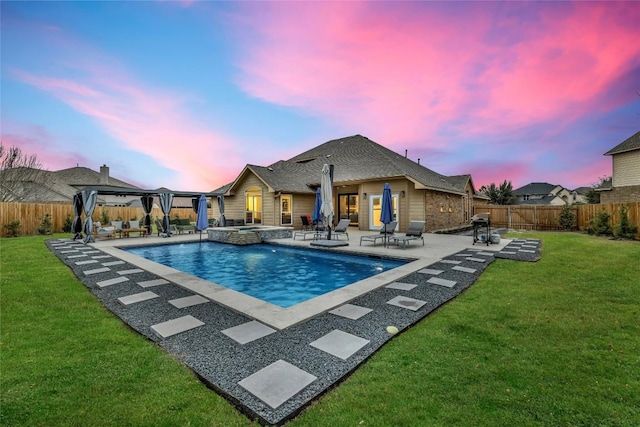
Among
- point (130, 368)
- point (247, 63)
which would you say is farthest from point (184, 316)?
point (247, 63)

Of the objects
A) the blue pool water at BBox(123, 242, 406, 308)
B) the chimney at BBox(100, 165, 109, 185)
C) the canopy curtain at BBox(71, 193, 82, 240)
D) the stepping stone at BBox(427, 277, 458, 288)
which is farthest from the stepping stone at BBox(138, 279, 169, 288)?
the chimney at BBox(100, 165, 109, 185)

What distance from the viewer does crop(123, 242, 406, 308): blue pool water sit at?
22.1 ft

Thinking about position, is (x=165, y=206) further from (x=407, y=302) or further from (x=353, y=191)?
(x=407, y=302)

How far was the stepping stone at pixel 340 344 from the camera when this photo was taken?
3055mm

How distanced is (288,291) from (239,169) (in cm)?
1662

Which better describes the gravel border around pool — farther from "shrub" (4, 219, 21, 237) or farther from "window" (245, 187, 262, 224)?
"shrub" (4, 219, 21, 237)

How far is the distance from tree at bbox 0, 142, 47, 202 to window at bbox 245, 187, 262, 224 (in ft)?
55.7

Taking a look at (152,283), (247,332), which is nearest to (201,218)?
(152,283)

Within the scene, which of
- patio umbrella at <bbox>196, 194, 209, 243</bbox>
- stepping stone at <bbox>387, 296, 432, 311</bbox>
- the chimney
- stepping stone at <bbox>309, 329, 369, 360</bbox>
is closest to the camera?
stepping stone at <bbox>309, 329, 369, 360</bbox>

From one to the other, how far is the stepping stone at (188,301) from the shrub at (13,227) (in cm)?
1827

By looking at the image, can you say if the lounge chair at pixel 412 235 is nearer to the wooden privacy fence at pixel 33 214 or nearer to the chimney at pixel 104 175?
the wooden privacy fence at pixel 33 214

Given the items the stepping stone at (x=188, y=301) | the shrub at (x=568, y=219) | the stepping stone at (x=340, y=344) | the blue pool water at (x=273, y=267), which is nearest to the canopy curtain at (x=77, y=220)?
the blue pool water at (x=273, y=267)

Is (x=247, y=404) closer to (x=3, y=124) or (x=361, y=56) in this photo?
(x=361, y=56)

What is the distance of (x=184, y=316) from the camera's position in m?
4.12
